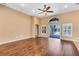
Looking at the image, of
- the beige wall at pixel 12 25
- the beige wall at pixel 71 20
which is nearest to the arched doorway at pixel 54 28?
the beige wall at pixel 71 20

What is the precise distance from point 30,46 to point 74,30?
207 centimetres

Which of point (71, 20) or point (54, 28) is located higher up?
point (71, 20)

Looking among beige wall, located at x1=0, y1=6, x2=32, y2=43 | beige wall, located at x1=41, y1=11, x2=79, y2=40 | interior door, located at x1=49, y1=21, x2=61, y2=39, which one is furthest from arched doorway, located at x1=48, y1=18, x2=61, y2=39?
beige wall, located at x1=0, y1=6, x2=32, y2=43

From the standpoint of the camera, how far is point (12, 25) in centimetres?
518

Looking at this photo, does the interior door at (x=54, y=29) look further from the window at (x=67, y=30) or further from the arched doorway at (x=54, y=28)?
the window at (x=67, y=30)

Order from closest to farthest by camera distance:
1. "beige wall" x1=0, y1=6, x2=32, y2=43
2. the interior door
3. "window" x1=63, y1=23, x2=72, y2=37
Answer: the interior door → "window" x1=63, y1=23, x2=72, y2=37 → "beige wall" x1=0, y1=6, x2=32, y2=43

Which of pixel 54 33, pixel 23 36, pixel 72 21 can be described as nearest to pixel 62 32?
pixel 54 33

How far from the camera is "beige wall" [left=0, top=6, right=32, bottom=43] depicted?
190 inches

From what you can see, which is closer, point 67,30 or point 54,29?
point 54,29

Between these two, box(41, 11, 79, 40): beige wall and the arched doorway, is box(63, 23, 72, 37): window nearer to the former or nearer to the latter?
box(41, 11, 79, 40): beige wall

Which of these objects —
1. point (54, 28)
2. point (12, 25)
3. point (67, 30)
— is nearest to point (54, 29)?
point (54, 28)

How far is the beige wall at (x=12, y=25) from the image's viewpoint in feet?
15.8

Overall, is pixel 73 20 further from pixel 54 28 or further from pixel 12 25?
pixel 12 25

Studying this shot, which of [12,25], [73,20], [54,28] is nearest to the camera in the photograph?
[54,28]
